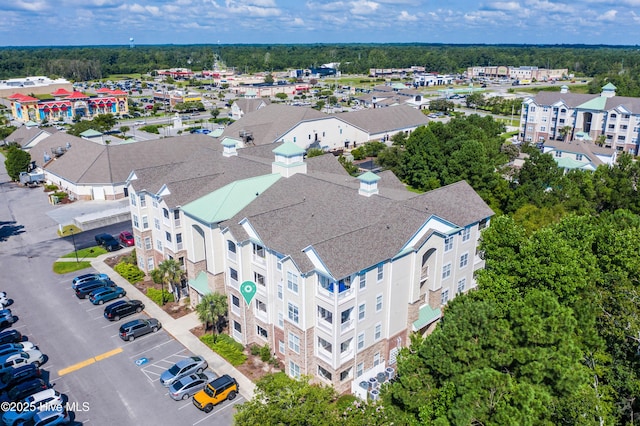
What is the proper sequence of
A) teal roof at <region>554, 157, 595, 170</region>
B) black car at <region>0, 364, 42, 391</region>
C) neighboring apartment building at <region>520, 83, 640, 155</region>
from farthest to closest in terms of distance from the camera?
neighboring apartment building at <region>520, 83, 640, 155</region> → teal roof at <region>554, 157, 595, 170</region> → black car at <region>0, 364, 42, 391</region>

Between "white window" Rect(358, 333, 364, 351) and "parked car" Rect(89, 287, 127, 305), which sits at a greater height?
"white window" Rect(358, 333, 364, 351)

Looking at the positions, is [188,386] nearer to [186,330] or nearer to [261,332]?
[261,332]

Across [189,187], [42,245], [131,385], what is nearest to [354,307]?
[131,385]

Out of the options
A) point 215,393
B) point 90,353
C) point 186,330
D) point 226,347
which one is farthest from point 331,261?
point 90,353

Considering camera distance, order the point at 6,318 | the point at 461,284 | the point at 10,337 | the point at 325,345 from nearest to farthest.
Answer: the point at 325,345
the point at 10,337
the point at 461,284
the point at 6,318

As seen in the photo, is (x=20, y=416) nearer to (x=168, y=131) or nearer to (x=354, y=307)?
(x=354, y=307)

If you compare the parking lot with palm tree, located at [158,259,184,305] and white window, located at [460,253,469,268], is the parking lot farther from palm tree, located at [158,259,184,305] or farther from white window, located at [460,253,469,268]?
white window, located at [460,253,469,268]

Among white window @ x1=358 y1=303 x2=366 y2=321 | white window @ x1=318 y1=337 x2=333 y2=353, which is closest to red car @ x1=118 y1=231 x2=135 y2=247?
white window @ x1=318 y1=337 x2=333 y2=353
